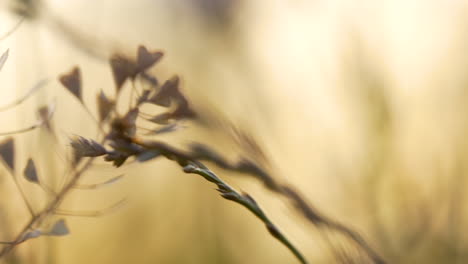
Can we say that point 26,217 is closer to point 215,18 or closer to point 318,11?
point 215,18

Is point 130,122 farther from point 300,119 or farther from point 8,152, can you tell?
point 300,119

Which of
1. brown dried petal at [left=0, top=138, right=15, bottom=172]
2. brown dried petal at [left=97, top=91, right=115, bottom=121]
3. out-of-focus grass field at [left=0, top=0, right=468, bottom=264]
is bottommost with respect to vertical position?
out-of-focus grass field at [left=0, top=0, right=468, bottom=264]

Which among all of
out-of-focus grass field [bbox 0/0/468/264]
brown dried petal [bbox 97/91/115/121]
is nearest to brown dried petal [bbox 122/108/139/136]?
brown dried petal [bbox 97/91/115/121]

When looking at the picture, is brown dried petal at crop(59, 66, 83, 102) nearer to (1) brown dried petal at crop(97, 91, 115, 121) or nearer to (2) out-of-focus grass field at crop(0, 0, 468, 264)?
(1) brown dried petal at crop(97, 91, 115, 121)

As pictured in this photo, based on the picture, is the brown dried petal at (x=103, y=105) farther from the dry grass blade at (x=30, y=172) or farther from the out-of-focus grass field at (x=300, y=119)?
the out-of-focus grass field at (x=300, y=119)

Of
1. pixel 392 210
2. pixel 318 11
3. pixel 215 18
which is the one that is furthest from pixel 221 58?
pixel 392 210

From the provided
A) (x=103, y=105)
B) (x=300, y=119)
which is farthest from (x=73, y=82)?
(x=300, y=119)

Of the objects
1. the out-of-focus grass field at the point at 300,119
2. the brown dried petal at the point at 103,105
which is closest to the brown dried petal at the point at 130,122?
the brown dried petal at the point at 103,105
